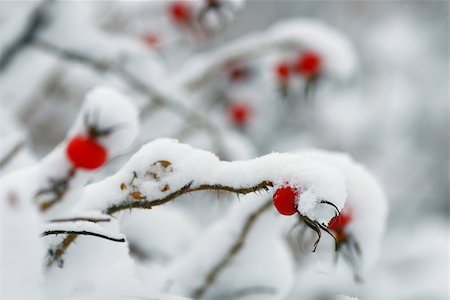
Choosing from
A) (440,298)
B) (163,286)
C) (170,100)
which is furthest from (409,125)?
(163,286)

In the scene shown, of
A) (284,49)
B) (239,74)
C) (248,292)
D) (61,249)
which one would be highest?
(239,74)

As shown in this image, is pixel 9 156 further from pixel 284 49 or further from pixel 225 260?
pixel 284 49

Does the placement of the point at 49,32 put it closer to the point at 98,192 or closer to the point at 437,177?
the point at 98,192

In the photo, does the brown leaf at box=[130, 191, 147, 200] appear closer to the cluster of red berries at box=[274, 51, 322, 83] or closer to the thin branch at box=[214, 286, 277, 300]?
the thin branch at box=[214, 286, 277, 300]

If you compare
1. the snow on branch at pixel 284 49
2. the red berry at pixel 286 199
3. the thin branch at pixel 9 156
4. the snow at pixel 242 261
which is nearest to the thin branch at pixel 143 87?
the snow on branch at pixel 284 49

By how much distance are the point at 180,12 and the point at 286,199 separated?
1.21m

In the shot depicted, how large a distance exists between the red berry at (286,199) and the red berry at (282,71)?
1218 millimetres

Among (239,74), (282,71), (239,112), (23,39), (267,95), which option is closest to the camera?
(23,39)

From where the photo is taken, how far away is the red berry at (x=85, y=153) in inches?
27.9

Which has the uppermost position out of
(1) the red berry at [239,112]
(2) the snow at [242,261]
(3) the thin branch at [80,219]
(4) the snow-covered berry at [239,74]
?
(1) the red berry at [239,112]

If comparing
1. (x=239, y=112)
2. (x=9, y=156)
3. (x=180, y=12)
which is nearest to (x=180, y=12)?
(x=180, y=12)

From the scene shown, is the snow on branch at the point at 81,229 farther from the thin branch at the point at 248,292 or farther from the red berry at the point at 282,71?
the red berry at the point at 282,71

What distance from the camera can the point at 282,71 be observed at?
1.80 m

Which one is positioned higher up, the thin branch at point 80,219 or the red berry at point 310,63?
the red berry at point 310,63
